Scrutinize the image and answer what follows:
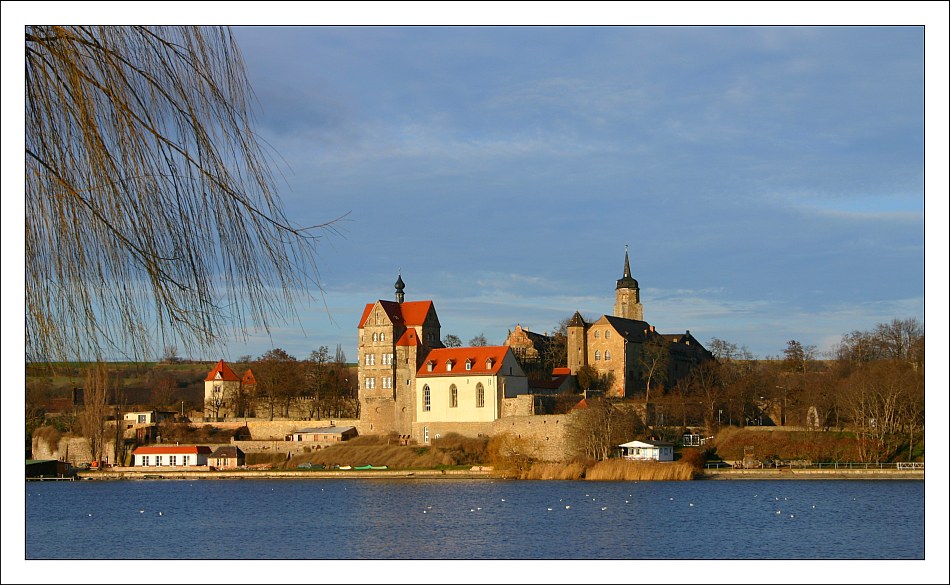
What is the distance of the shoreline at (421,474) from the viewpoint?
140 feet

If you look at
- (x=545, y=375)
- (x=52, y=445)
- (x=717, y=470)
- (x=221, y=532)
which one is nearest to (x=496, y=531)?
(x=221, y=532)

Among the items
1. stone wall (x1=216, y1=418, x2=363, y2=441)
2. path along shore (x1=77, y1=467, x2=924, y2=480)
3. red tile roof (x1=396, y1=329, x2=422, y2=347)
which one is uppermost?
red tile roof (x1=396, y1=329, x2=422, y2=347)

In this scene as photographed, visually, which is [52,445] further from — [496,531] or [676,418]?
[496,531]

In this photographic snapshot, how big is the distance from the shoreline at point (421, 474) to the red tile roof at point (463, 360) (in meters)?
6.30

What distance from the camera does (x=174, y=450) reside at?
61031 millimetres

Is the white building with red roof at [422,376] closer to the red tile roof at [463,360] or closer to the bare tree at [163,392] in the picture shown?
the red tile roof at [463,360]

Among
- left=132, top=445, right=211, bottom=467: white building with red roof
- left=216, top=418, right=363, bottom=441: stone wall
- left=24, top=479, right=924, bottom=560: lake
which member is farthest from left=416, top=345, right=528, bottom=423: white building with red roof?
left=132, top=445, right=211, bottom=467: white building with red roof

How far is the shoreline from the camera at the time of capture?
140 ft

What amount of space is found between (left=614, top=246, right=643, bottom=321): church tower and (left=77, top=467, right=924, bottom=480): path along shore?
30098 millimetres

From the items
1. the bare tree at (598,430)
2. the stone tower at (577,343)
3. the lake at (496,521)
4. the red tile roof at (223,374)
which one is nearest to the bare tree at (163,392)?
the red tile roof at (223,374)

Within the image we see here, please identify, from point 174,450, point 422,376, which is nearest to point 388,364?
point 422,376

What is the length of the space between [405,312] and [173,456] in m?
15.1

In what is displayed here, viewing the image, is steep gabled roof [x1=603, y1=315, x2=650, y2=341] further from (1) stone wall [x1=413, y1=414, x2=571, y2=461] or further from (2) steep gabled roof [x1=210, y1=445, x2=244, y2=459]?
(2) steep gabled roof [x1=210, y1=445, x2=244, y2=459]

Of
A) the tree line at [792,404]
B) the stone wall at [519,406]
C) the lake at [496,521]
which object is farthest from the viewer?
the stone wall at [519,406]
